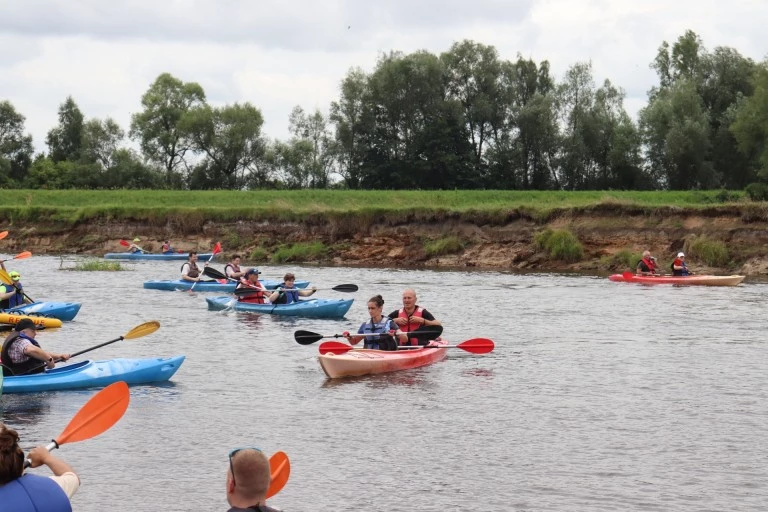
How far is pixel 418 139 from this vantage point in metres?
57.4

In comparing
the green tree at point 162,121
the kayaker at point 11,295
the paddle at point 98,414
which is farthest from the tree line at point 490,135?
the paddle at point 98,414

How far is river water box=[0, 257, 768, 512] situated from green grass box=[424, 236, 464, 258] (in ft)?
57.2

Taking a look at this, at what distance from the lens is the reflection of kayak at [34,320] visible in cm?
1912

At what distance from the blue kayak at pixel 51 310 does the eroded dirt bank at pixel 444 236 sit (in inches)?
759

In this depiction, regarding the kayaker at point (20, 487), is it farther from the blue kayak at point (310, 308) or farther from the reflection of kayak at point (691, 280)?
the reflection of kayak at point (691, 280)

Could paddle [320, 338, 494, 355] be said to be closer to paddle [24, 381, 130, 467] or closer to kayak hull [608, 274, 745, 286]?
paddle [24, 381, 130, 467]

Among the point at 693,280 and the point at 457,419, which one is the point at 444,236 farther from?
the point at 457,419

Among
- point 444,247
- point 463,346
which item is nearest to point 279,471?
point 463,346

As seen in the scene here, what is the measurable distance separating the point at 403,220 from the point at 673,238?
10533 mm

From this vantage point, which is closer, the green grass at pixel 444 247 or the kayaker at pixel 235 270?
the kayaker at pixel 235 270

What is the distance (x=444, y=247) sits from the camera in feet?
129

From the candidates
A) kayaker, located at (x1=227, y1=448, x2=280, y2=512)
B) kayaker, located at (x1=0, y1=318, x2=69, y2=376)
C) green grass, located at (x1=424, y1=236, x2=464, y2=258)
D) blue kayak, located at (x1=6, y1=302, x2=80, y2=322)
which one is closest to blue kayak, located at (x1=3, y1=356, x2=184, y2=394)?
kayaker, located at (x1=0, y1=318, x2=69, y2=376)

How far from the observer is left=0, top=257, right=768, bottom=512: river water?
9.58 meters

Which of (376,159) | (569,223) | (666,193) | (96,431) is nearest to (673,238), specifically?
(569,223)
